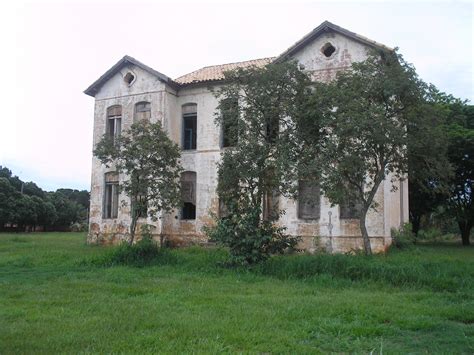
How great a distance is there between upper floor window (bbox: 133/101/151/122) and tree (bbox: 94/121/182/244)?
621 centimetres

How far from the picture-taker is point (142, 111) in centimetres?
2323

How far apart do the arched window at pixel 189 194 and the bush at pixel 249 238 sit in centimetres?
840

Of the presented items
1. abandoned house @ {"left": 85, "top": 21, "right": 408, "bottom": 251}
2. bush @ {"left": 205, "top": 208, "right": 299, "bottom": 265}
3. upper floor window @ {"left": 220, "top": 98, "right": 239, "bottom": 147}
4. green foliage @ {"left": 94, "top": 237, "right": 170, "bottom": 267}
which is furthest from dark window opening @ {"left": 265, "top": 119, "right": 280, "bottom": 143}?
green foliage @ {"left": 94, "top": 237, "right": 170, "bottom": 267}

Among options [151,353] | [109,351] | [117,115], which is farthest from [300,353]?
[117,115]

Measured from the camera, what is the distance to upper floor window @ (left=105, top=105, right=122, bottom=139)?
24.0 meters

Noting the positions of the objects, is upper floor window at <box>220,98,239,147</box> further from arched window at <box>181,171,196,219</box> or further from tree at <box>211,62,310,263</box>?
arched window at <box>181,171,196,219</box>

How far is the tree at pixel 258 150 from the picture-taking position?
13.7 meters

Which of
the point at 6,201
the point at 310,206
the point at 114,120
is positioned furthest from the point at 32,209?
the point at 310,206

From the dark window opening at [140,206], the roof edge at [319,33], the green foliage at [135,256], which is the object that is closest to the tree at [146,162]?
the dark window opening at [140,206]

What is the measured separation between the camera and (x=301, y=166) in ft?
43.3

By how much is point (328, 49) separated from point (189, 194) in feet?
28.9

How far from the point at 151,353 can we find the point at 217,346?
0.80 metres

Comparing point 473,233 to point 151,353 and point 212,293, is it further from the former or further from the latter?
point 151,353

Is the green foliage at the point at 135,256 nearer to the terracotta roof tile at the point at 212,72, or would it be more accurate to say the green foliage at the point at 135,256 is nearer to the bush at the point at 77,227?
the terracotta roof tile at the point at 212,72
